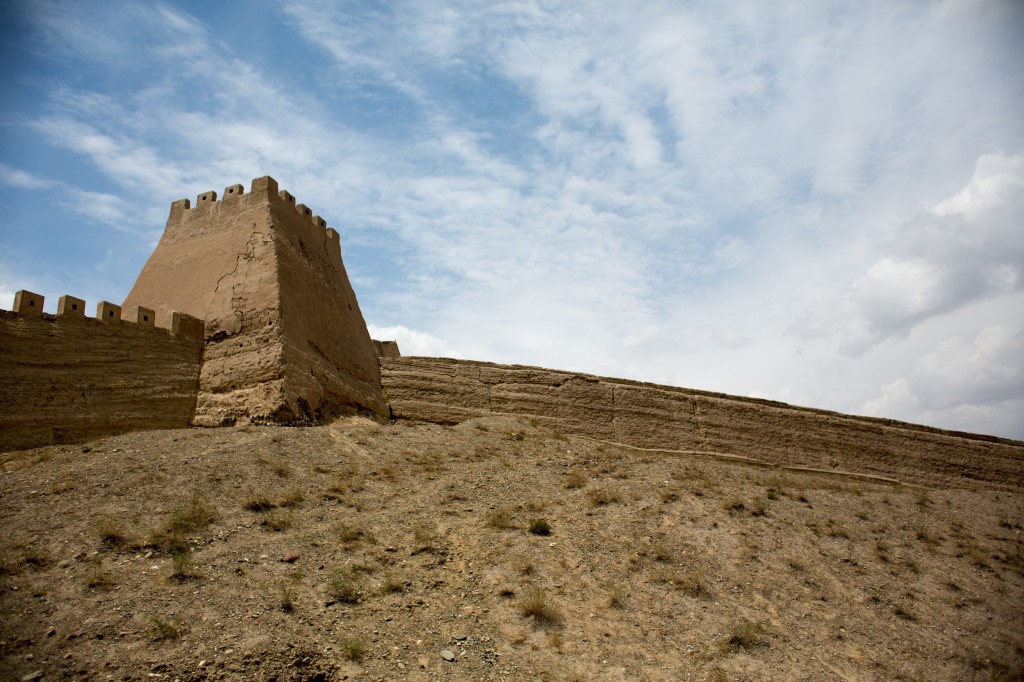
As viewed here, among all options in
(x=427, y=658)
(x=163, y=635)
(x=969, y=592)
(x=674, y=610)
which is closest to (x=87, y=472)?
(x=163, y=635)

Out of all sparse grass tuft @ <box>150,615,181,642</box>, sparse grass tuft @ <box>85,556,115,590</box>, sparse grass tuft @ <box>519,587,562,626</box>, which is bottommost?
sparse grass tuft @ <box>150,615,181,642</box>

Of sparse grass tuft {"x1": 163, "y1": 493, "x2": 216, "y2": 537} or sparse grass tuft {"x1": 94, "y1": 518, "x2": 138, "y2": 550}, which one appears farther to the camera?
sparse grass tuft {"x1": 163, "y1": 493, "x2": 216, "y2": 537}

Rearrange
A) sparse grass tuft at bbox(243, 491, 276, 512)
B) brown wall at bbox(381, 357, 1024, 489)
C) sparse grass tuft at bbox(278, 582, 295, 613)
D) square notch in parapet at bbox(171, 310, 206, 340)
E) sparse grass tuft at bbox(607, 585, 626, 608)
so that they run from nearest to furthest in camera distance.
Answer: sparse grass tuft at bbox(278, 582, 295, 613), sparse grass tuft at bbox(607, 585, 626, 608), sparse grass tuft at bbox(243, 491, 276, 512), square notch in parapet at bbox(171, 310, 206, 340), brown wall at bbox(381, 357, 1024, 489)

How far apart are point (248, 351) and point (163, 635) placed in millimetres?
7042

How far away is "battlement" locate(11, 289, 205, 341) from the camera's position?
12047 millimetres

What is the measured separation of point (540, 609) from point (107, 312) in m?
9.32

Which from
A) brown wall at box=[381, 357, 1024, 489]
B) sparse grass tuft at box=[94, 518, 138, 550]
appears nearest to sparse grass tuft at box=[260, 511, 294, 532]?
sparse grass tuft at box=[94, 518, 138, 550]

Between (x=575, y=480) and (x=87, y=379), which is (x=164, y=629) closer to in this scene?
(x=87, y=379)

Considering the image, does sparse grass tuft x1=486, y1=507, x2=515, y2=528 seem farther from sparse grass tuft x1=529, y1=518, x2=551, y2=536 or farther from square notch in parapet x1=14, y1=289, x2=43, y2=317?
square notch in parapet x1=14, y1=289, x2=43, y2=317

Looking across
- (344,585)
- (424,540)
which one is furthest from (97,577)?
(424,540)

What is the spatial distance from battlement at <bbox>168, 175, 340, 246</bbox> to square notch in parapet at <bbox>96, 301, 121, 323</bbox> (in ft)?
12.7

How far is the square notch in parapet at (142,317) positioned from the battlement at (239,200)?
341cm

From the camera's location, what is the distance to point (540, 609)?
29.3ft

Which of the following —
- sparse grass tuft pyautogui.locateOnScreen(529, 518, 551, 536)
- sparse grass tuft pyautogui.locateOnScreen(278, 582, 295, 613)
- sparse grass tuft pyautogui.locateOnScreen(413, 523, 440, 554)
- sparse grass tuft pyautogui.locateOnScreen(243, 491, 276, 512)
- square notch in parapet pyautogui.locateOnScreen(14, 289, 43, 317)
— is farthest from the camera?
square notch in parapet pyautogui.locateOnScreen(14, 289, 43, 317)
